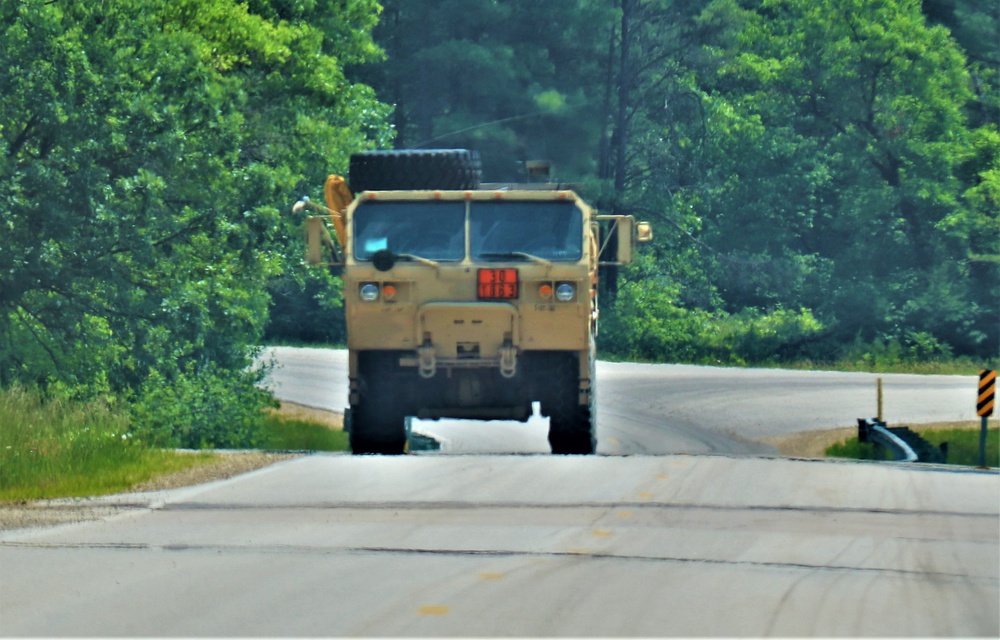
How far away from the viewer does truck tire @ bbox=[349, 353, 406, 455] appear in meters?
17.5

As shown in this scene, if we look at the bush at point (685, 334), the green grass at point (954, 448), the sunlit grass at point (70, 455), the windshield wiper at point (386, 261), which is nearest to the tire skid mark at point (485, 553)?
the sunlit grass at point (70, 455)

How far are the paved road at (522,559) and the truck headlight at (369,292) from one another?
2.43 meters

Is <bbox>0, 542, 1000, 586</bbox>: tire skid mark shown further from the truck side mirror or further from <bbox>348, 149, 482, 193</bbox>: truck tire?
<bbox>348, 149, 482, 193</bbox>: truck tire

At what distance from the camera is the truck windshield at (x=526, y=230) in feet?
54.7

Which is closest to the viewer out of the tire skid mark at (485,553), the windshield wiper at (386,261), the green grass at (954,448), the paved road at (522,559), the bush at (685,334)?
the paved road at (522,559)

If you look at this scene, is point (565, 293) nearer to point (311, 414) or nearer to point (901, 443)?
point (901, 443)

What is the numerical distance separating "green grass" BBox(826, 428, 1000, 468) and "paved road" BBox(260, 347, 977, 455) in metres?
1.39

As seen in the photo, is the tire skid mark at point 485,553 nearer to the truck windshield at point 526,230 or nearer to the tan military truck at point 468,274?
the tan military truck at point 468,274

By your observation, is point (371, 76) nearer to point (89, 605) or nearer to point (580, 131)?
point (580, 131)

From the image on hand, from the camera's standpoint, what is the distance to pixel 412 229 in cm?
1686

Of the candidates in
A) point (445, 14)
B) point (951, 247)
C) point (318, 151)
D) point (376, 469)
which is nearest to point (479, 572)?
point (376, 469)

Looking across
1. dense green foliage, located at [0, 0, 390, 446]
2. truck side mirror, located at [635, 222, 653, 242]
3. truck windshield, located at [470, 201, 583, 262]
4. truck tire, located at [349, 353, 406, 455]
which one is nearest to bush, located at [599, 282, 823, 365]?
dense green foliage, located at [0, 0, 390, 446]

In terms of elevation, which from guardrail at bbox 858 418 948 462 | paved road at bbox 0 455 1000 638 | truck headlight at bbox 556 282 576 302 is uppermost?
truck headlight at bbox 556 282 576 302

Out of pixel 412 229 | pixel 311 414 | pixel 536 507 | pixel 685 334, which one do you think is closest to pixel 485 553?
pixel 536 507
